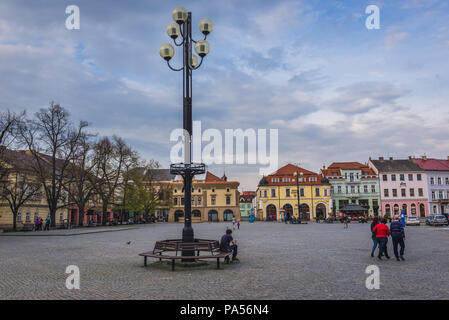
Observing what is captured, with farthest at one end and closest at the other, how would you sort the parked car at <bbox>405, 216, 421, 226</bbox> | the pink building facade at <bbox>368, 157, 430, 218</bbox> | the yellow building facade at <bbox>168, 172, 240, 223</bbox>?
1. the yellow building facade at <bbox>168, 172, 240, 223</bbox>
2. the pink building facade at <bbox>368, 157, 430, 218</bbox>
3. the parked car at <bbox>405, 216, 421, 226</bbox>

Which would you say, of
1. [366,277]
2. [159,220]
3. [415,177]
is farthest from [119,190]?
[415,177]

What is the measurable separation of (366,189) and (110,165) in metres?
52.2

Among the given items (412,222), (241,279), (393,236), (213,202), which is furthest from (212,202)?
(241,279)

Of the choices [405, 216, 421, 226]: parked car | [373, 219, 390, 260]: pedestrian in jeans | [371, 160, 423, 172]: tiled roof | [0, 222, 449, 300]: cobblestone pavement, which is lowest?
[405, 216, 421, 226]: parked car

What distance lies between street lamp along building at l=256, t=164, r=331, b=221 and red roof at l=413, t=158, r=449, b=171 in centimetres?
2056

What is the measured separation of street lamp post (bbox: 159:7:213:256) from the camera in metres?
11.9

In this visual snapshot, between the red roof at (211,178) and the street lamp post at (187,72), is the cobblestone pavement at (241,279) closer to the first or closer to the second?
the street lamp post at (187,72)

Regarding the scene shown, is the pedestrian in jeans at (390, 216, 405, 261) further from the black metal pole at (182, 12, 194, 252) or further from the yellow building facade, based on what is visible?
the yellow building facade

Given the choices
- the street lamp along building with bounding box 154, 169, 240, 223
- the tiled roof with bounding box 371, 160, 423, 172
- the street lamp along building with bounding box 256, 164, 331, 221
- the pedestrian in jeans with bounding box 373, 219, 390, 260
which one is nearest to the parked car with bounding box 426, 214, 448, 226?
the pedestrian in jeans with bounding box 373, 219, 390, 260

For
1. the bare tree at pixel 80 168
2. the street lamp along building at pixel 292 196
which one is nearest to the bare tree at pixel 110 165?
the bare tree at pixel 80 168

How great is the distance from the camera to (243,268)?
11.2 m

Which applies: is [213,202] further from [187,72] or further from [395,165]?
[187,72]

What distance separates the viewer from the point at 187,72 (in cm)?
1278
